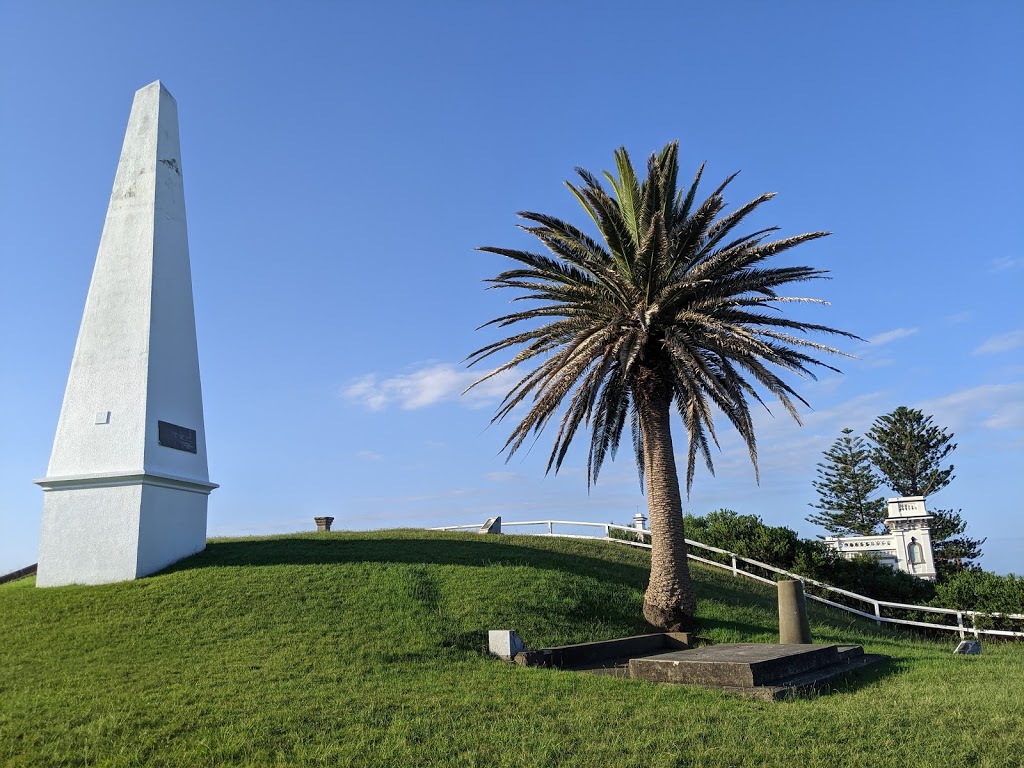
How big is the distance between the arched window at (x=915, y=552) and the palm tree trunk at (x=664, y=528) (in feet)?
59.1

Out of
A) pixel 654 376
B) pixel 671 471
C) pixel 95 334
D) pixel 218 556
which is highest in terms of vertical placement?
pixel 95 334

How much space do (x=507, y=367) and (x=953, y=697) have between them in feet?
35.6

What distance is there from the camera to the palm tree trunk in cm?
1645

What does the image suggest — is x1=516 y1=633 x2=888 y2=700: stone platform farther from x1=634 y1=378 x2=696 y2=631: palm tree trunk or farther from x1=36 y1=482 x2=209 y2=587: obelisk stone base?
x1=36 y1=482 x2=209 y2=587: obelisk stone base

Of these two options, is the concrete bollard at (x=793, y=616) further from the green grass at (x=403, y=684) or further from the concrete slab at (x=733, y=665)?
the concrete slab at (x=733, y=665)

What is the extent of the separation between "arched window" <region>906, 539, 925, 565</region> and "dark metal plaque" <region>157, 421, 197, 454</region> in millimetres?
27322

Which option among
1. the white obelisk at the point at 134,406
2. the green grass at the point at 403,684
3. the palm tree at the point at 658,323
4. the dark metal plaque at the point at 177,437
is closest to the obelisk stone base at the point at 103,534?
the white obelisk at the point at 134,406

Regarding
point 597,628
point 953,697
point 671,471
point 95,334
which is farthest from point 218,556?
point 953,697

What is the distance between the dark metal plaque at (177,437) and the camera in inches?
709

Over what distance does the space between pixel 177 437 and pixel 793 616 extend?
49.0 feet

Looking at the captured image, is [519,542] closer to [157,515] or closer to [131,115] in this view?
[157,515]

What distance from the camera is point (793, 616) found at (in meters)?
14.7

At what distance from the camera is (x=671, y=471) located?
1709cm

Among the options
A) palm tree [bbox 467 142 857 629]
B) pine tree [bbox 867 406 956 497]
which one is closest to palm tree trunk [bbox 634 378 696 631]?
palm tree [bbox 467 142 857 629]
